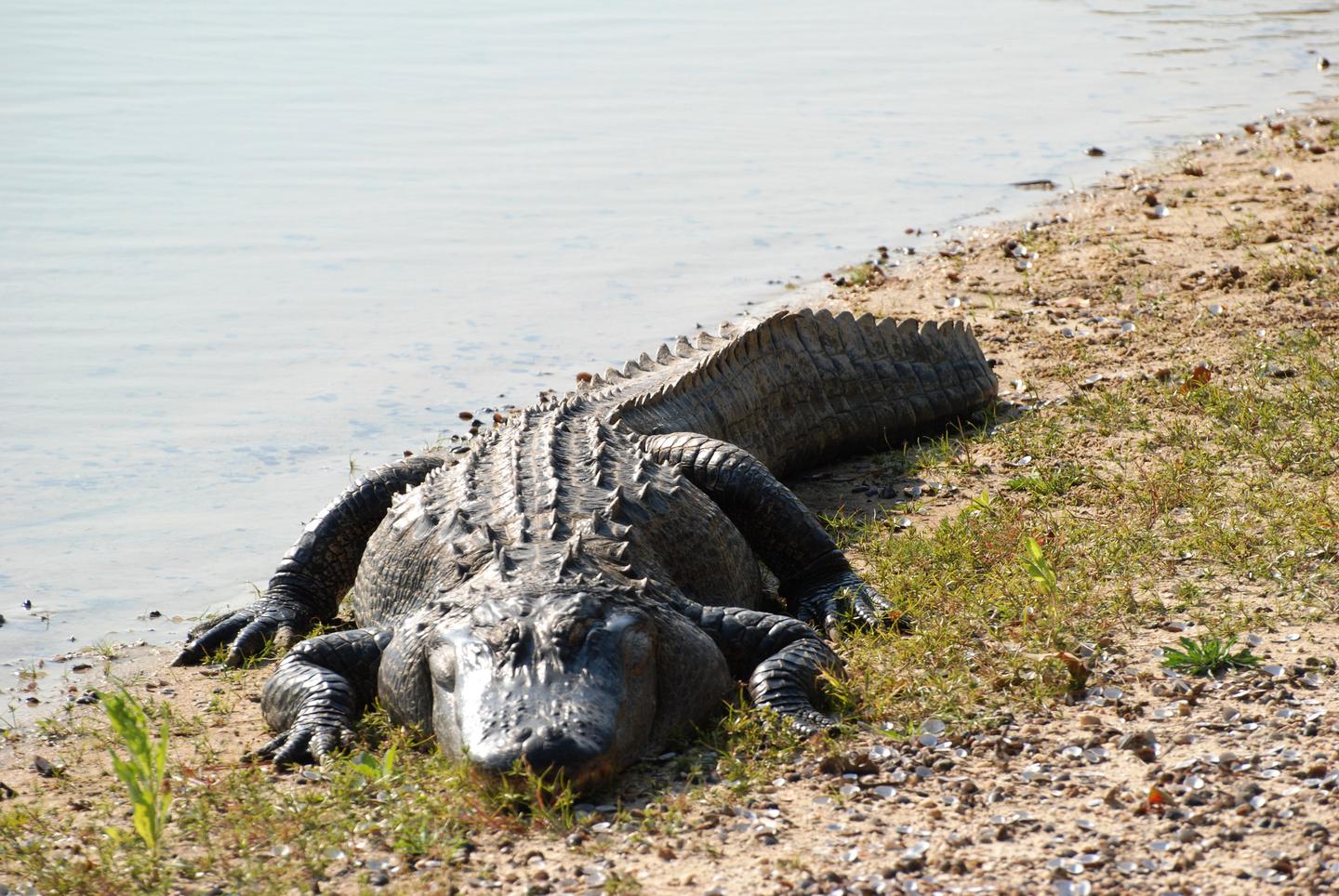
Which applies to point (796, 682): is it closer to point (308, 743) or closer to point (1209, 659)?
point (1209, 659)

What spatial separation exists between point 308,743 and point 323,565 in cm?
158

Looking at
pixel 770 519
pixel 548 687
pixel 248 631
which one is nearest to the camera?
pixel 548 687

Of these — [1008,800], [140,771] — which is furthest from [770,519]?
[140,771]

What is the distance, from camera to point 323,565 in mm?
5824

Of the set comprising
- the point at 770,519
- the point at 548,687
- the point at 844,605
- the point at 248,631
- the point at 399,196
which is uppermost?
the point at 399,196

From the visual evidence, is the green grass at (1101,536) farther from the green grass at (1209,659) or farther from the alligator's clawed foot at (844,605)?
the green grass at (1209,659)

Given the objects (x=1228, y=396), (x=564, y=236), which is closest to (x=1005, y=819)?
(x=1228, y=396)

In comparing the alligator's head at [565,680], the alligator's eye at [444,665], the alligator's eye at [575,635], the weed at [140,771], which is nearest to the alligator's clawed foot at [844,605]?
A: the alligator's head at [565,680]

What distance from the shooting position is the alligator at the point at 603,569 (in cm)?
402

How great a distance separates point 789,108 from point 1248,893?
1336 cm

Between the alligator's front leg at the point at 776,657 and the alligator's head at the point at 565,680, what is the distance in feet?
0.55

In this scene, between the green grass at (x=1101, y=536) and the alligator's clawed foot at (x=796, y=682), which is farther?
the green grass at (x=1101, y=536)

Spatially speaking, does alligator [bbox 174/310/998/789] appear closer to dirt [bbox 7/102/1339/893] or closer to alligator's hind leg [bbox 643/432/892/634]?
alligator's hind leg [bbox 643/432/892/634]

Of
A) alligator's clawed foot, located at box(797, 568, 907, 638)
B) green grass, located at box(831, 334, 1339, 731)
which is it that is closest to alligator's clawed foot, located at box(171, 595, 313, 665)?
alligator's clawed foot, located at box(797, 568, 907, 638)
